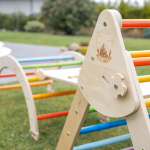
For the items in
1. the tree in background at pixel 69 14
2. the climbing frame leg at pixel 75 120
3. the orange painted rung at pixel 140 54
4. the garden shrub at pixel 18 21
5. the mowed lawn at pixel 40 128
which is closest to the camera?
the orange painted rung at pixel 140 54

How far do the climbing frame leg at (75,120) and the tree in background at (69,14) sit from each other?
14888 millimetres

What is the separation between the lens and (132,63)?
2.98 ft

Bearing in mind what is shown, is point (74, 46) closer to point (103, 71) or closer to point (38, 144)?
point (38, 144)

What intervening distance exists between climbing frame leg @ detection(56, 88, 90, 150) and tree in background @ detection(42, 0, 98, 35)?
14888 mm

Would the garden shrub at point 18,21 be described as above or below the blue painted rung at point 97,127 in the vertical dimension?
below

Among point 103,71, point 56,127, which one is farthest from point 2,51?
point 103,71

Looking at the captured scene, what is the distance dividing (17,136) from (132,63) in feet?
4.80

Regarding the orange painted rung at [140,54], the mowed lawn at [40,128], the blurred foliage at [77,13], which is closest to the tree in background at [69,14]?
the blurred foliage at [77,13]

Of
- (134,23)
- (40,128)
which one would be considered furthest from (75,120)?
(40,128)

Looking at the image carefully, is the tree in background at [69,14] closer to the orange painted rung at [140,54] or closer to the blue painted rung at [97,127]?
the blue painted rung at [97,127]

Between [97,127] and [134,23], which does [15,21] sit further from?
[134,23]

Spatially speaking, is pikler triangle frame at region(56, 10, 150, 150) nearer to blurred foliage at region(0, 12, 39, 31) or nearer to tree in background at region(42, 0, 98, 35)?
tree in background at region(42, 0, 98, 35)

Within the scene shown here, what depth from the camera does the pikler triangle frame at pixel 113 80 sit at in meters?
0.86

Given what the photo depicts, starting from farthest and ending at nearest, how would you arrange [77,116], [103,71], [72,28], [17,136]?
[72,28] < [17,136] < [77,116] < [103,71]
